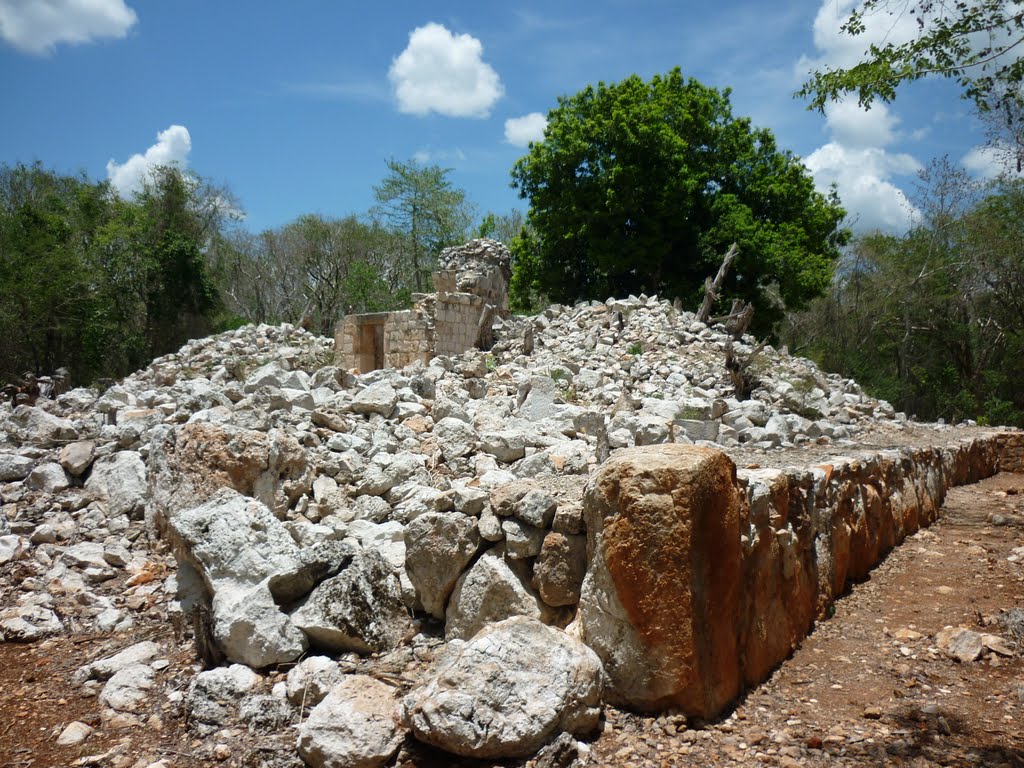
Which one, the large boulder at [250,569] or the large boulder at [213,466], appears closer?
the large boulder at [250,569]

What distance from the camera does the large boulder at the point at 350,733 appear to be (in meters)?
2.73

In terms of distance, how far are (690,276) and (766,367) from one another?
9.39 meters

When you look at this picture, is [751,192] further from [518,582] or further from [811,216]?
[518,582]

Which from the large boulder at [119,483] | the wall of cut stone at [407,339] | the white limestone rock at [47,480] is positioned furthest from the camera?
the wall of cut stone at [407,339]

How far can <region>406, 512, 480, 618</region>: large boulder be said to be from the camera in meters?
3.67

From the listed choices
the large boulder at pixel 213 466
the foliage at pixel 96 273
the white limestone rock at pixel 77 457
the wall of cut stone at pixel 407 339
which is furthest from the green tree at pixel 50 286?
the large boulder at pixel 213 466

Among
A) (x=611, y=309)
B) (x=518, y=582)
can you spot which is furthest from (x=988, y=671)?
(x=611, y=309)

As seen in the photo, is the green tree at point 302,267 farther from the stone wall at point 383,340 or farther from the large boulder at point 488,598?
the large boulder at point 488,598

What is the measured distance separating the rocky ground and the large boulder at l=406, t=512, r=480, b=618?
0.5 inches

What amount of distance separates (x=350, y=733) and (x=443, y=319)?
12879 millimetres

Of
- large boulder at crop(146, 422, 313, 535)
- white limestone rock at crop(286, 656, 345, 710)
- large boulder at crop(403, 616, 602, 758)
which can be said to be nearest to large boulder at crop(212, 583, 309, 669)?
white limestone rock at crop(286, 656, 345, 710)

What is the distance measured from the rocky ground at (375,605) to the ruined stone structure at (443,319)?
26.0 feet

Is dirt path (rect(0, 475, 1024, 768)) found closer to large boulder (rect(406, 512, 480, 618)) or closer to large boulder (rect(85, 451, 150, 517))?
large boulder (rect(406, 512, 480, 618))

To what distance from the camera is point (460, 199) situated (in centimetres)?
3259
